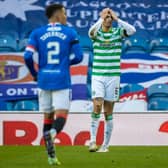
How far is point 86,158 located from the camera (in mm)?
9492

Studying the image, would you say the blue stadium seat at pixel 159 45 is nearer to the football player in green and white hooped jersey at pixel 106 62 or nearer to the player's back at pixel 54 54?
the football player in green and white hooped jersey at pixel 106 62

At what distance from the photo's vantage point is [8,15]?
15.9 metres

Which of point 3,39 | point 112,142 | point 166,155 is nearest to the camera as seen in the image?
point 166,155

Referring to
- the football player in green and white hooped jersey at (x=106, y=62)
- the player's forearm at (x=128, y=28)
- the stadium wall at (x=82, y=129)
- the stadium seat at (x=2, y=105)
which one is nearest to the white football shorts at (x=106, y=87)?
the football player in green and white hooped jersey at (x=106, y=62)

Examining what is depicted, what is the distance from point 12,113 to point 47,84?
5092mm

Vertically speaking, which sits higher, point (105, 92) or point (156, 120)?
point (105, 92)

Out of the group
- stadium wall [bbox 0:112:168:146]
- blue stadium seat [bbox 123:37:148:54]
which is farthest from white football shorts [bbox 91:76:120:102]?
blue stadium seat [bbox 123:37:148:54]

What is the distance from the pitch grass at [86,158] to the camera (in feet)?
28.7

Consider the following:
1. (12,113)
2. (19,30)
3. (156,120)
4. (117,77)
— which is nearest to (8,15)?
(19,30)

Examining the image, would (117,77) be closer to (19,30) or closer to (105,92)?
(105,92)

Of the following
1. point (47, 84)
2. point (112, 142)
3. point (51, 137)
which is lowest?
point (112, 142)

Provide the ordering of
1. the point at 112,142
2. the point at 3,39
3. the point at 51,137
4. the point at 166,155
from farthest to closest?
the point at 3,39, the point at 112,142, the point at 166,155, the point at 51,137

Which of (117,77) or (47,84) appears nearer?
(47,84)

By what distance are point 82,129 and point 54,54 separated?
5111 mm
